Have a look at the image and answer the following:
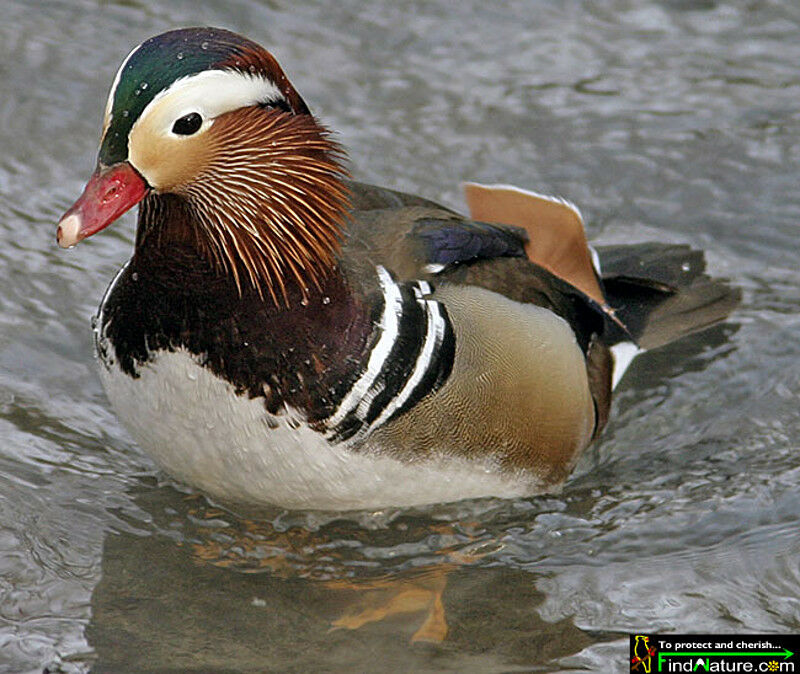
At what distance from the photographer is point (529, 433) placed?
442 centimetres

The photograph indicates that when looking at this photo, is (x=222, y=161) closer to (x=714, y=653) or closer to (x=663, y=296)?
(x=714, y=653)

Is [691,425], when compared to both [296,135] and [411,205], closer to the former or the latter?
[411,205]

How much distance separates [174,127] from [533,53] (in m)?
4.04

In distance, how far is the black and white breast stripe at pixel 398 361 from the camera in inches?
156

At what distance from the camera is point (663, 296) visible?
17.4 feet

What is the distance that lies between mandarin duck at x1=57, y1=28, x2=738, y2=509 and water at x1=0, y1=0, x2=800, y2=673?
0.29m

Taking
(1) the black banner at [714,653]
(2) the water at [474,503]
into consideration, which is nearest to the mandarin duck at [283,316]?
(2) the water at [474,503]

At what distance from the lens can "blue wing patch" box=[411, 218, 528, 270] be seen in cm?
427

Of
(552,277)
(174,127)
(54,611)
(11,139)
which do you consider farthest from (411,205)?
(11,139)

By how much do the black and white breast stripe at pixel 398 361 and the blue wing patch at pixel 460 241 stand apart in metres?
0.16

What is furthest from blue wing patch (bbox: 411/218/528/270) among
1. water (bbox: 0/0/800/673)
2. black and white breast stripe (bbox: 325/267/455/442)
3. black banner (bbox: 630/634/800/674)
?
black banner (bbox: 630/634/800/674)

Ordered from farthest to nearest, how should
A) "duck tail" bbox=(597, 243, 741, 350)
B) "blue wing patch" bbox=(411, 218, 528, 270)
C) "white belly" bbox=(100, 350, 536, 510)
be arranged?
"duck tail" bbox=(597, 243, 741, 350) → "blue wing patch" bbox=(411, 218, 528, 270) → "white belly" bbox=(100, 350, 536, 510)

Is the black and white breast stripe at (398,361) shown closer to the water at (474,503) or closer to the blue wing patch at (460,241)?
the blue wing patch at (460,241)

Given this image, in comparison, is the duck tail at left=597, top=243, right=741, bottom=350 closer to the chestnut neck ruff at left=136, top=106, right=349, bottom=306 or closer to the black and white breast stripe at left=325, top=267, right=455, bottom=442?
the black and white breast stripe at left=325, top=267, right=455, bottom=442
